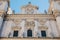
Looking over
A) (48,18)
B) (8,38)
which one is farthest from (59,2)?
(8,38)

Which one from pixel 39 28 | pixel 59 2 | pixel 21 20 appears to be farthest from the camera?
pixel 59 2

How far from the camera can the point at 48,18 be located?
21.9 m

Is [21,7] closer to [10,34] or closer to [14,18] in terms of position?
[14,18]

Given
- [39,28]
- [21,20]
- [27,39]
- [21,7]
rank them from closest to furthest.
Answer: [27,39]
[39,28]
[21,20]
[21,7]

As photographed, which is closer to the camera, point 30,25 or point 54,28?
point 54,28

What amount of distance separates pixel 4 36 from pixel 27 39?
112 inches

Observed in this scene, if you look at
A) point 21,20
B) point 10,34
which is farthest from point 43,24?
point 10,34

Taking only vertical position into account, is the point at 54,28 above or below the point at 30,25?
below

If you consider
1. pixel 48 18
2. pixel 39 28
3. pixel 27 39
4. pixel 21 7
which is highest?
pixel 21 7

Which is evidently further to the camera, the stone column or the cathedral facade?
the cathedral facade

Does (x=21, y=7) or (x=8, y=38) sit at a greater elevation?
(x=21, y=7)

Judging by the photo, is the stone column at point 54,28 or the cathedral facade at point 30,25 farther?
the cathedral facade at point 30,25

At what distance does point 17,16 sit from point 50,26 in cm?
492

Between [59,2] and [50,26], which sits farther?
[59,2]
